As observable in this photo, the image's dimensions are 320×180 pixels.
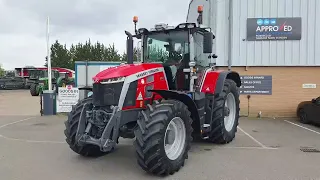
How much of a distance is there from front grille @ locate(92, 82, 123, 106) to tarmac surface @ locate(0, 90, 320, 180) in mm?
1274

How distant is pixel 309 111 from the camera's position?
12.3m

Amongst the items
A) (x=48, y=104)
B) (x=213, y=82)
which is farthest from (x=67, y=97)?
(x=213, y=82)

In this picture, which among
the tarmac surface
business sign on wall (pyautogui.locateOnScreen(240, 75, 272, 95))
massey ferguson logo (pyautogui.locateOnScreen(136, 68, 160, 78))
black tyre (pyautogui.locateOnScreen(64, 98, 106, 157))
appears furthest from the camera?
business sign on wall (pyautogui.locateOnScreen(240, 75, 272, 95))

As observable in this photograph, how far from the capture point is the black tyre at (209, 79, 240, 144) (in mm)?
7555

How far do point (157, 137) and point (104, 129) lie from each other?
989 mm

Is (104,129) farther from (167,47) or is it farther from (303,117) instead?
(303,117)

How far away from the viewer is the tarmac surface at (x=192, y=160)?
563 centimetres

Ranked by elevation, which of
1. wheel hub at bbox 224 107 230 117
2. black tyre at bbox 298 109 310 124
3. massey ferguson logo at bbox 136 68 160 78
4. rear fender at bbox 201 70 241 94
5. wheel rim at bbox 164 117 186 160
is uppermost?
massey ferguson logo at bbox 136 68 160 78

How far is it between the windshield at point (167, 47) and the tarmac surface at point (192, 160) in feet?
7.16

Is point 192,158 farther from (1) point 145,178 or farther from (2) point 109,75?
(2) point 109,75

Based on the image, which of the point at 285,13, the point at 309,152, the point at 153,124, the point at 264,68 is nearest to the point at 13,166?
the point at 153,124

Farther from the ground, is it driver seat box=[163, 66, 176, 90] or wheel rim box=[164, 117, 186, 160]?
driver seat box=[163, 66, 176, 90]

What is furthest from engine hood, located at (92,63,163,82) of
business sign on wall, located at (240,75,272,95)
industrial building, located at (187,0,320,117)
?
business sign on wall, located at (240,75,272,95)

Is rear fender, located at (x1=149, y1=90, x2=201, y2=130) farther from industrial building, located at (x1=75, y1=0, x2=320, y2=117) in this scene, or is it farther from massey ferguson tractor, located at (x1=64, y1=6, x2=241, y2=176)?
industrial building, located at (x1=75, y1=0, x2=320, y2=117)
